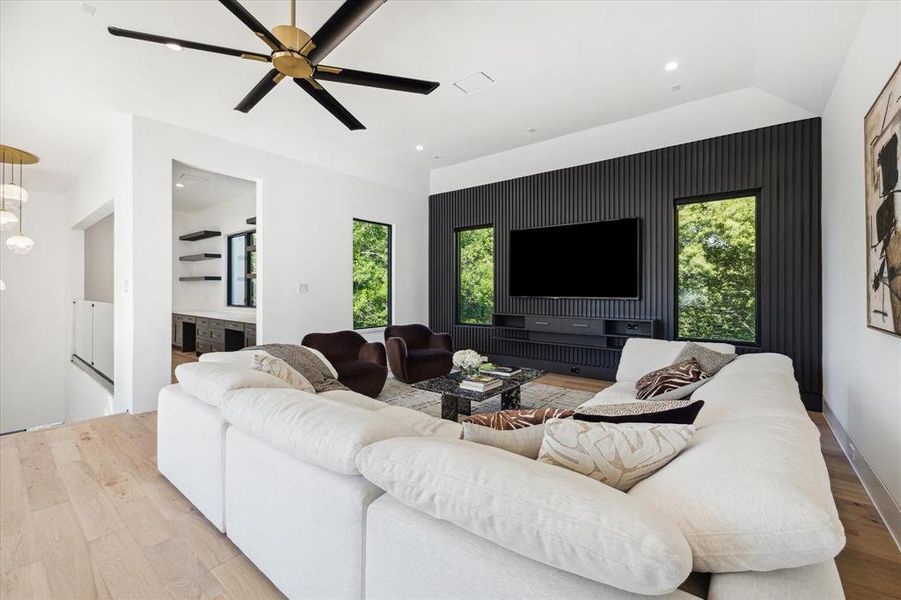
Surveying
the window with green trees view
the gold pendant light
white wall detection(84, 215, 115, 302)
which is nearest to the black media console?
the window with green trees view

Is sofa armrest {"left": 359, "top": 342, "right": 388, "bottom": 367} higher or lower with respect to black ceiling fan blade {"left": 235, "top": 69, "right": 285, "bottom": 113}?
lower

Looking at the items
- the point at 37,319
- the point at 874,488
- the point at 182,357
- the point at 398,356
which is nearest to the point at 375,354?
the point at 398,356

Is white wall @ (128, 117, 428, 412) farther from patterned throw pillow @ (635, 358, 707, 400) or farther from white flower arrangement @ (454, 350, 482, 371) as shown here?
patterned throw pillow @ (635, 358, 707, 400)

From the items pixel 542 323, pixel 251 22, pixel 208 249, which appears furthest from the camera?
pixel 208 249

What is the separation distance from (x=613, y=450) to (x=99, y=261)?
25.7 ft

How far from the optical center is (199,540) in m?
1.79

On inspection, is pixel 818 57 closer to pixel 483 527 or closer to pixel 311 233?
pixel 483 527

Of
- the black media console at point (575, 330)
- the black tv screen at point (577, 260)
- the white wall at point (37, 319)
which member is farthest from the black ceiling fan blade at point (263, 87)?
the white wall at point (37, 319)

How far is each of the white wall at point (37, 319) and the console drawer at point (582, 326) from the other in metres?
7.42

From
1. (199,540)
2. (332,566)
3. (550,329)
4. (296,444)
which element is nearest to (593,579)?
(332,566)

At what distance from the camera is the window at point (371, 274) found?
19.3 ft

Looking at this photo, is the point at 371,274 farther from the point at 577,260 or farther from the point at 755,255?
the point at 755,255

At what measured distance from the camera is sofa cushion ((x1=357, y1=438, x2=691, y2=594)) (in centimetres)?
69

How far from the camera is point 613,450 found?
105 centimetres
